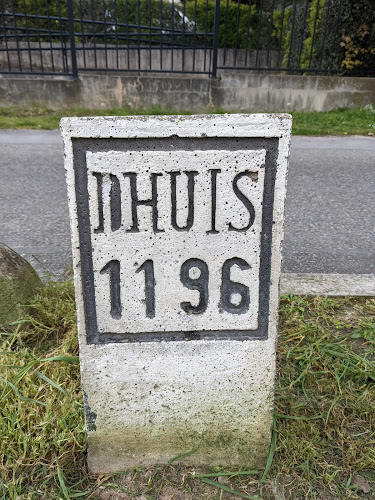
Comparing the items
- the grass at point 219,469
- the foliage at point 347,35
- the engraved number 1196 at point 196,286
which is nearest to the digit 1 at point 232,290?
the engraved number 1196 at point 196,286

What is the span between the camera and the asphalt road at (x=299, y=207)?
285 cm

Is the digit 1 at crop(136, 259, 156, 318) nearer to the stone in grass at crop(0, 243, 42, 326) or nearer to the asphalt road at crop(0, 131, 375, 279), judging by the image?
the stone in grass at crop(0, 243, 42, 326)

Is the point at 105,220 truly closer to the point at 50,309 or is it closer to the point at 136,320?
the point at 136,320

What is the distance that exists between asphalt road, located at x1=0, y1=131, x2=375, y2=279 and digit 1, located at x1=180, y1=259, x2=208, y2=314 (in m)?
1.37

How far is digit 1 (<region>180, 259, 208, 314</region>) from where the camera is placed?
133 cm

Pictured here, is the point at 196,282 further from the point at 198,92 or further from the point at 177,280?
the point at 198,92

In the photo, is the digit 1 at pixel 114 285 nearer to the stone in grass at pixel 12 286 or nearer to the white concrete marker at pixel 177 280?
the white concrete marker at pixel 177 280

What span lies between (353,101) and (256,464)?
721cm

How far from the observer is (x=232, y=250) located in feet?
4.32

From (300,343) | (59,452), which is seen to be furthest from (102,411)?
(300,343)

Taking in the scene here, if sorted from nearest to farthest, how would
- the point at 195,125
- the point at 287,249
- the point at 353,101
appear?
the point at 195,125 < the point at 287,249 < the point at 353,101

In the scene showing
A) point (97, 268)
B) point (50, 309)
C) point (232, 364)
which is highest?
Result: point (97, 268)

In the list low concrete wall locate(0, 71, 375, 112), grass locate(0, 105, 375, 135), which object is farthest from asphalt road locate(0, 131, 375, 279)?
low concrete wall locate(0, 71, 375, 112)

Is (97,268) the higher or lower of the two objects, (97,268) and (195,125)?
the lower
